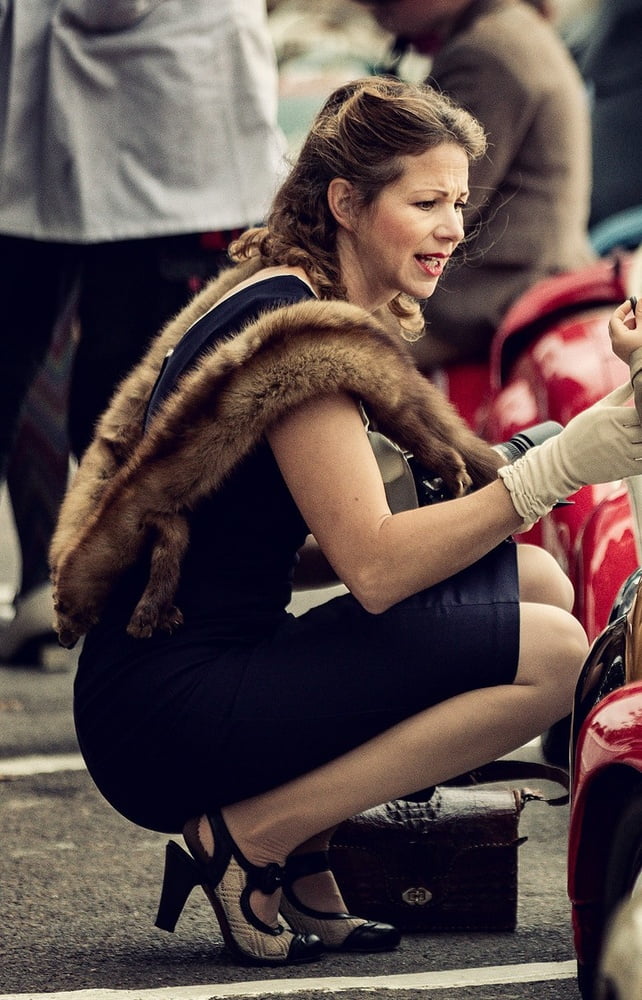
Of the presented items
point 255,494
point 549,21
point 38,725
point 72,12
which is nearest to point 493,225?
point 549,21

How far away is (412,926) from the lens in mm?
2715

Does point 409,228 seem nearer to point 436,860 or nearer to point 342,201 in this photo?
point 342,201

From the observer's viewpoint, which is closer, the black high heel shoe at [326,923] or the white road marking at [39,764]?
the black high heel shoe at [326,923]

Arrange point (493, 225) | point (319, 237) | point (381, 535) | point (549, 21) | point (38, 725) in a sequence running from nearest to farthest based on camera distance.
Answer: point (381, 535)
point (319, 237)
point (38, 725)
point (493, 225)
point (549, 21)

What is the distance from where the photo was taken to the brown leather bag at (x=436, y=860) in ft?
8.78

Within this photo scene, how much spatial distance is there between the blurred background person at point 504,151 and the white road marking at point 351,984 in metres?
2.33

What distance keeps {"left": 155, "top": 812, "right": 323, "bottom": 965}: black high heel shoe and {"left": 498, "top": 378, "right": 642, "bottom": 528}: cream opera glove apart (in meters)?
0.63

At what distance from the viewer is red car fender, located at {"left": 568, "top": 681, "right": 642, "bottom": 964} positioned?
6.61 ft

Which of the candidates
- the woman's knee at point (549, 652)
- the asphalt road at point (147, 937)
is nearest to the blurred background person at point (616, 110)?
the asphalt road at point (147, 937)

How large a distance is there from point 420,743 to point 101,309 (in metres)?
1.81

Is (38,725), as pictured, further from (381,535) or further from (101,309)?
(381,535)

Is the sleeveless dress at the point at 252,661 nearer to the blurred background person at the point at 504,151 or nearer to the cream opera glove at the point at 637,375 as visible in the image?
the cream opera glove at the point at 637,375

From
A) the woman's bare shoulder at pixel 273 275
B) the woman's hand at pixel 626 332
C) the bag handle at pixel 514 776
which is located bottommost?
the bag handle at pixel 514 776

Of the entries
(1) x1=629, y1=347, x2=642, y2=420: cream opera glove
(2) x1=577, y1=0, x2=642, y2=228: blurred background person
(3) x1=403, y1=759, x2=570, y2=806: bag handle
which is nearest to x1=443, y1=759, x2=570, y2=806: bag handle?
(3) x1=403, y1=759, x2=570, y2=806: bag handle
